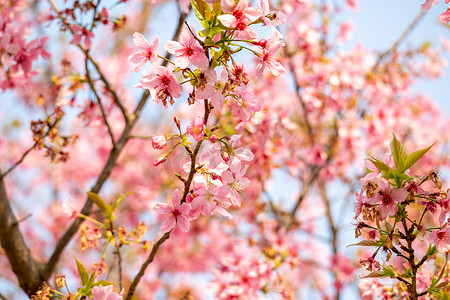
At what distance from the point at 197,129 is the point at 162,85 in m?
0.25

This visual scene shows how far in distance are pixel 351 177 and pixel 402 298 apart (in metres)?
3.68

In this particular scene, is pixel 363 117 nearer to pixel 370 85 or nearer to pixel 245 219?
pixel 370 85

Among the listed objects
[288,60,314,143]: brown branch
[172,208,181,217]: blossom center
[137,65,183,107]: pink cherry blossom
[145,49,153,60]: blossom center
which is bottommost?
[172,208,181,217]: blossom center

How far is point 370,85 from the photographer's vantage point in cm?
529

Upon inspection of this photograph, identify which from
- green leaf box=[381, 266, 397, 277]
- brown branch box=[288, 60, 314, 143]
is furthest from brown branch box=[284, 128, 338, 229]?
green leaf box=[381, 266, 397, 277]

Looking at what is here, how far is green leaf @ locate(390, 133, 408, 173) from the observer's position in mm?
1523

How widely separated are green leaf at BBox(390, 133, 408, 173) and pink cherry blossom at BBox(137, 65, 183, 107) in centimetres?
88

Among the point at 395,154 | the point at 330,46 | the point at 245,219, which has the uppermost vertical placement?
the point at 330,46

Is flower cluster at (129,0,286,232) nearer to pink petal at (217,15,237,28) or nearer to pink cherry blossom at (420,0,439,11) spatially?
pink petal at (217,15,237,28)

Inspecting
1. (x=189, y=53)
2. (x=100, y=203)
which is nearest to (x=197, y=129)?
(x=189, y=53)

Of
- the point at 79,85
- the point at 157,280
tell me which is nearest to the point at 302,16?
the point at 79,85

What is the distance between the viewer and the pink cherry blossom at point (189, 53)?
140 cm

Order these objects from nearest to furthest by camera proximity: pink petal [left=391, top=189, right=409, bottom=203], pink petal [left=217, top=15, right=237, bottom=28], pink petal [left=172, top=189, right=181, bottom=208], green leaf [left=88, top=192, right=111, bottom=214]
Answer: pink petal [left=217, top=15, right=237, bottom=28] → pink petal [left=391, top=189, right=409, bottom=203] → pink petal [left=172, top=189, right=181, bottom=208] → green leaf [left=88, top=192, right=111, bottom=214]

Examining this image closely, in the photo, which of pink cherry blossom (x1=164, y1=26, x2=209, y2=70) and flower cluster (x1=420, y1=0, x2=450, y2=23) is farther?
flower cluster (x1=420, y1=0, x2=450, y2=23)
